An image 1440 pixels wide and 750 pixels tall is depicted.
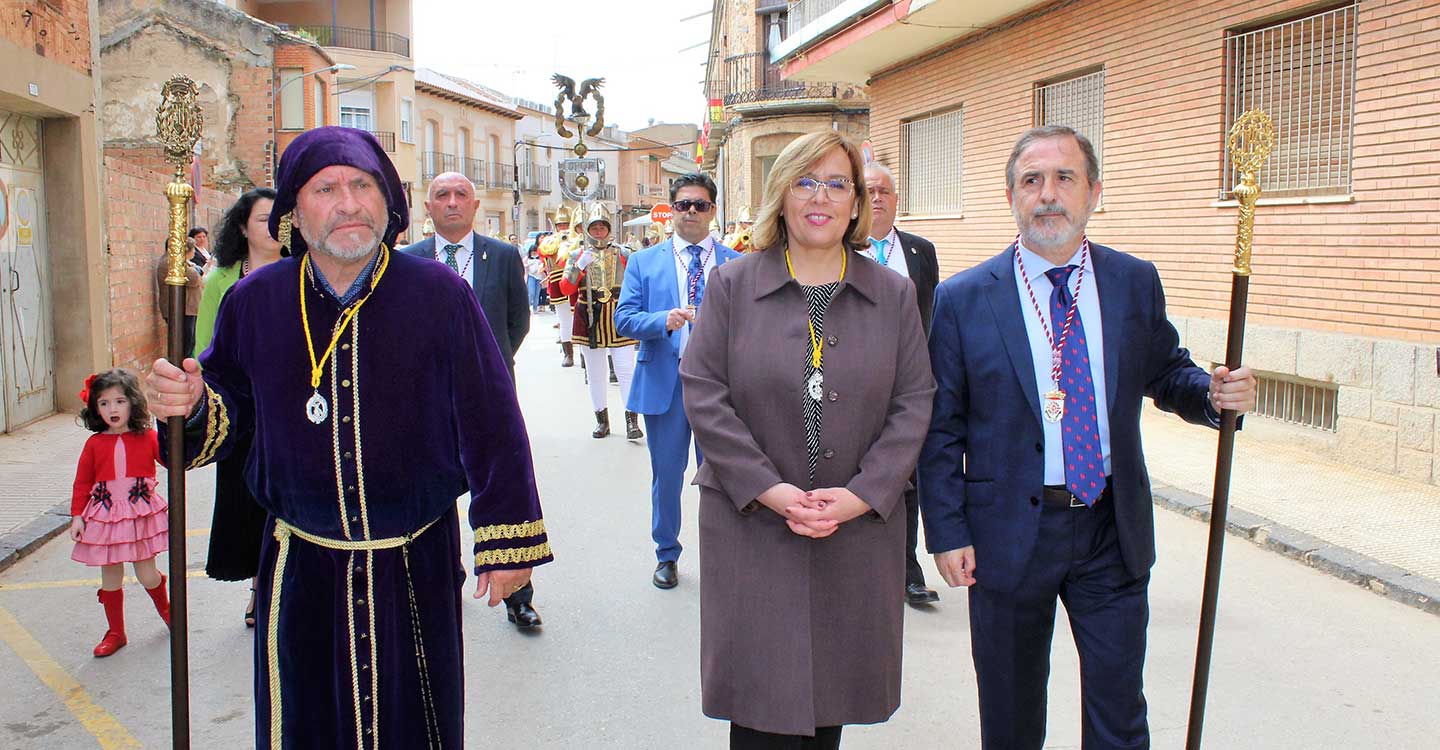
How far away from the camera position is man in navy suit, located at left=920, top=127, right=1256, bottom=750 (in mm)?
3293

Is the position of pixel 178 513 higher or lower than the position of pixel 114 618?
higher

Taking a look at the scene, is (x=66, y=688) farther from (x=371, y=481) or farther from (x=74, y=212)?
(x=74, y=212)

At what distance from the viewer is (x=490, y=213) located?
5803 cm

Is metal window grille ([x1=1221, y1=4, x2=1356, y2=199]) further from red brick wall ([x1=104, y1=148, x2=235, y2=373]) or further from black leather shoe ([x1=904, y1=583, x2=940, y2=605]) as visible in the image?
red brick wall ([x1=104, y1=148, x2=235, y2=373])

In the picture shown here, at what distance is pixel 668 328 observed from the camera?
6.30 metres

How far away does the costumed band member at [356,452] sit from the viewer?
3.02m

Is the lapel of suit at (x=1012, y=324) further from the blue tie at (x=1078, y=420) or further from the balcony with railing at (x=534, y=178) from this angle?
the balcony with railing at (x=534, y=178)

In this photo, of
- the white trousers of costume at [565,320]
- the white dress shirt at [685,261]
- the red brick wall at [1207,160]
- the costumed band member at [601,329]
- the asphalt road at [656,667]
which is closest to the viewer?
the asphalt road at [656,667]

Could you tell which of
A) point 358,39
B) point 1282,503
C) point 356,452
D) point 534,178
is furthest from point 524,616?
point 534,178

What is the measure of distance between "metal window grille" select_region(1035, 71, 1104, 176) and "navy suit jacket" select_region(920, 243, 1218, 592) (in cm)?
938

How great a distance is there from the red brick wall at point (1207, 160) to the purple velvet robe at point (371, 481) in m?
7.52

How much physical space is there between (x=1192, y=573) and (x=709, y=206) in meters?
3.35

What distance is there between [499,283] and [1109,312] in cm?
399

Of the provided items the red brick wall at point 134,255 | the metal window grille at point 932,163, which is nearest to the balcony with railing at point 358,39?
the red brick wall at point 134,255
